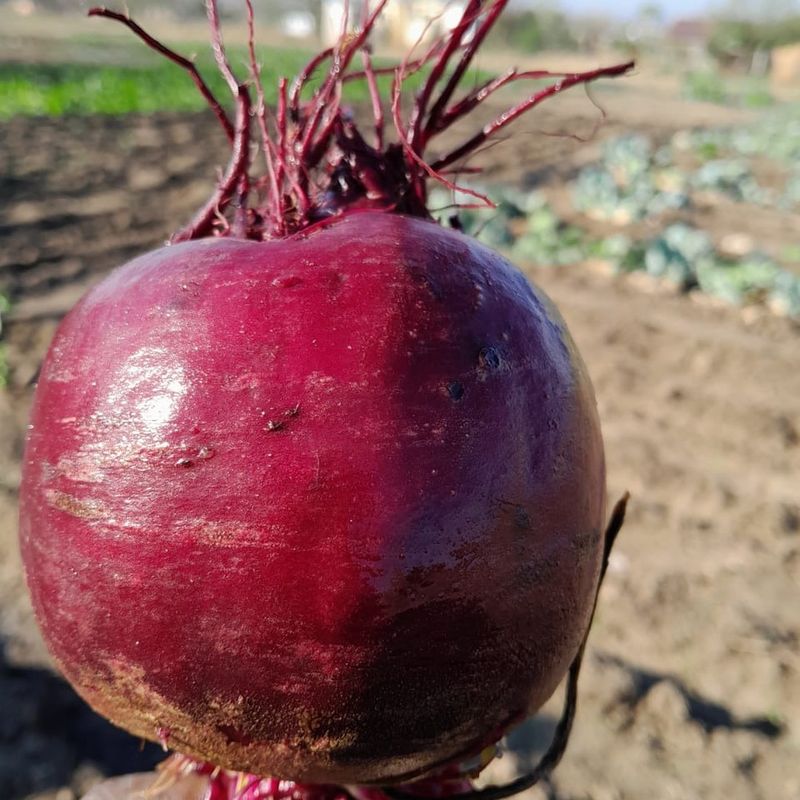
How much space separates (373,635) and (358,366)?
0.35 meters

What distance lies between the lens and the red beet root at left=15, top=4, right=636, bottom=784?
108 centimetres

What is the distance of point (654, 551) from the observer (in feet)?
12.6

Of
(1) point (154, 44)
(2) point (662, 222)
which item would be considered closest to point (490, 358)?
(1) point (154, 44)

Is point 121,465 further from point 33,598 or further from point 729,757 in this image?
point 729,757

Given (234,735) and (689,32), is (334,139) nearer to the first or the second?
(234,735)

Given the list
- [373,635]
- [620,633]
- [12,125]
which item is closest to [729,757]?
[620,633]

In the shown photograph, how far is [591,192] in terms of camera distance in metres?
10.7

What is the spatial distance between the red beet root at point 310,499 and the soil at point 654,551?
1.63 m

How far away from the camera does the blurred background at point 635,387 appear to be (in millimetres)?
2734

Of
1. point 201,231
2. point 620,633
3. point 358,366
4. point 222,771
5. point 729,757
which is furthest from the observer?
point 620,633

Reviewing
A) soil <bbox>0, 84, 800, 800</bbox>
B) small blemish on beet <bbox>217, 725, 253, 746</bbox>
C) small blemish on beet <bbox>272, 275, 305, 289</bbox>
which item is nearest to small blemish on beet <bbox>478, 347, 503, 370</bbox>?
small blemish on beet <bbox>272, 275, 305, 289</bbox>

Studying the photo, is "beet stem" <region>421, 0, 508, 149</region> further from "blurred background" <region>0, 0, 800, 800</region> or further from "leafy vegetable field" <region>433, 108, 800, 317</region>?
"leafy vegetable field" <region>433, 108, 800, 317</region>

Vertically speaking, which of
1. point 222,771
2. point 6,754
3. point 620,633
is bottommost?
point 620,633

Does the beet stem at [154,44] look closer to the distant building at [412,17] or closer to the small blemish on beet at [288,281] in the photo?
the distant building at [412,17]
